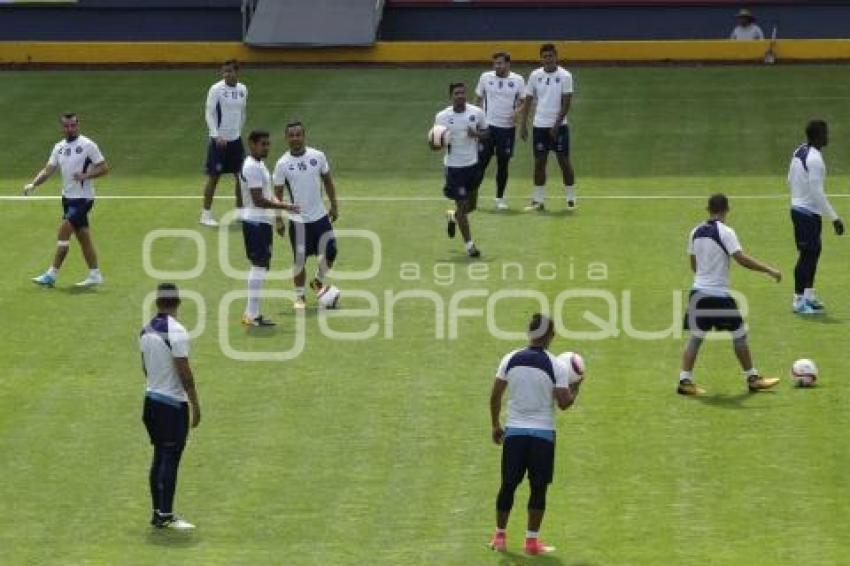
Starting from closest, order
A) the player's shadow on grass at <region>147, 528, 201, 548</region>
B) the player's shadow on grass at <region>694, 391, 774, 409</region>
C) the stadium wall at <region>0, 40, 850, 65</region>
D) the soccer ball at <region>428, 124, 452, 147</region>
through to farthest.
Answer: the player's shadow on grass at <region>147, 528, 201, 548</region>, the player's shadow on grass at <region>694, 391, 774, 409</region>, the soccer ball at <region>428, 124, 452, 147</region>, the stadium wall at <region>0, 40, 850, 65</region>

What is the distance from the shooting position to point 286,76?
145 ft

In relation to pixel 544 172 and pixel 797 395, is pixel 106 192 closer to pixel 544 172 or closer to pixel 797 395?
pixel 544 172

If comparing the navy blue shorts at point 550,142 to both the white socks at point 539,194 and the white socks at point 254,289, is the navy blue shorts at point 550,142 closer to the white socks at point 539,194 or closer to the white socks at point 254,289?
the white socks at point 539,194

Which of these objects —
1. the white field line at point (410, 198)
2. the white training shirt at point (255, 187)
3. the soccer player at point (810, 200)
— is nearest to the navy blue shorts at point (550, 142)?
the white field line at point (410, 198)

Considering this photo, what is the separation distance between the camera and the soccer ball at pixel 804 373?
76.5 ft

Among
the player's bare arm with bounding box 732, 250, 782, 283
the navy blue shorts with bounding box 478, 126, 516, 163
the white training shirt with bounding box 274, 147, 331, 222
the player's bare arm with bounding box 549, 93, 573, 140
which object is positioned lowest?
the player's bare arm with bounding box 732, 250, 782, 283

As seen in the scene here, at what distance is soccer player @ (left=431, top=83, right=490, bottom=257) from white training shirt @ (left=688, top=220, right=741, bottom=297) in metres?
6.99

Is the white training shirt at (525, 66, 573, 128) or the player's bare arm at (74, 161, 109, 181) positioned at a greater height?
the white training shirt at (525, 66, 573, 128)

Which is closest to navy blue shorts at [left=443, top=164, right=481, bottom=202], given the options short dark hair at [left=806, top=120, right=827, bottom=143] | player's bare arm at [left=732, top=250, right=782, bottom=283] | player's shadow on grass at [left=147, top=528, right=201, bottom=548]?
short dark hair at [left=806, top=120, right=827, bottom=143]

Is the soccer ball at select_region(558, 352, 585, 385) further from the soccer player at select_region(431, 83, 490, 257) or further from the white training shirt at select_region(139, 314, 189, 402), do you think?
the soccer player at select_region(431, 83, 490, 257)

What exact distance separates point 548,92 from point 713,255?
402 inches

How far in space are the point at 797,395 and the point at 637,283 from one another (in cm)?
523

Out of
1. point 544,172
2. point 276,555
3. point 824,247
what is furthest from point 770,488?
point 544,172

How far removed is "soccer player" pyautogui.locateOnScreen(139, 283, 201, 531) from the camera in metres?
19.0
